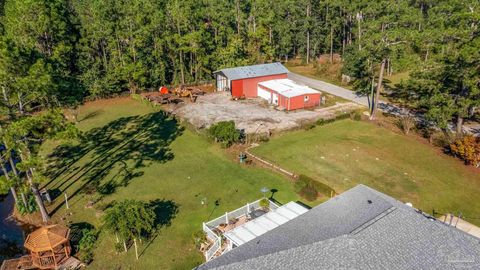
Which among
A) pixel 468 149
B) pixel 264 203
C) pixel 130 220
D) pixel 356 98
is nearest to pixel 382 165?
pixel 468 149

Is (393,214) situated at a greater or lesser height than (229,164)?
greater

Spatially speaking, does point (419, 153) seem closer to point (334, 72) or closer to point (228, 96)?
point (228, 96)

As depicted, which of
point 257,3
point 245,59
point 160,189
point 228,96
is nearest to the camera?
point 160,189

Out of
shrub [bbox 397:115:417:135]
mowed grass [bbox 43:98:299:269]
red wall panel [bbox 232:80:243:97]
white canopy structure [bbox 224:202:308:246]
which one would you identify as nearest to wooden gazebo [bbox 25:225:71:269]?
mowed grass [bbox 43:98:299:269]

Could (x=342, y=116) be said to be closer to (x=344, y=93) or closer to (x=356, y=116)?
(x=356, y=116)

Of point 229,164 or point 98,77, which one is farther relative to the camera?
point 98,77

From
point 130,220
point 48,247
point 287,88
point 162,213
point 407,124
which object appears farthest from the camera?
point 287,88

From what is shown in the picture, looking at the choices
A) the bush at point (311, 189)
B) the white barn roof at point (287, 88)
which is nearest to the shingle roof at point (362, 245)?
the bush at point (311, 189)

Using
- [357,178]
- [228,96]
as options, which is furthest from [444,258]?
[228,96]
